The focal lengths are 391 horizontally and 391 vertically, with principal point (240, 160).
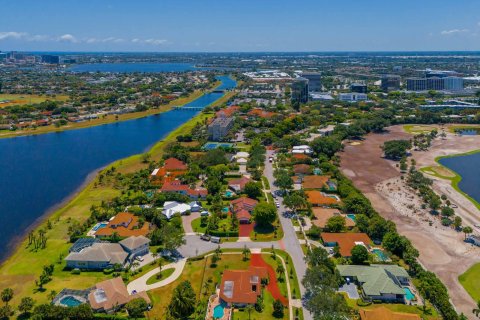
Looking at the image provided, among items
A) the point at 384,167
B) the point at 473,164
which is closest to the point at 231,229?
the point at 384,167

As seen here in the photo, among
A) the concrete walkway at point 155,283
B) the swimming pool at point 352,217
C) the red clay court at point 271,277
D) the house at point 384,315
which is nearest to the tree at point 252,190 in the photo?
the swimming pool at point 352,217

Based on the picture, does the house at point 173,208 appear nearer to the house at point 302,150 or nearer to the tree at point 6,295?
the tree at point 6,295

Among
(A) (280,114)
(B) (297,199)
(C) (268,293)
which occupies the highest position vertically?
(A) (280,114)

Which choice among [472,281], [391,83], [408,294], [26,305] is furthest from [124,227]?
[391,83]

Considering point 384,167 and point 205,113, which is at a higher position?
point 205,113

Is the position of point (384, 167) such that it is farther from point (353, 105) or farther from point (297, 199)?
point (353, 105)

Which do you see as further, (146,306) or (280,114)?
(280,114)
